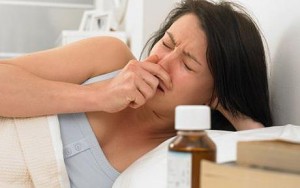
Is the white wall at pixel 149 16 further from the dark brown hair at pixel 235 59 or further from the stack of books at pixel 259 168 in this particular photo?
the stack of books at pixel 259 168

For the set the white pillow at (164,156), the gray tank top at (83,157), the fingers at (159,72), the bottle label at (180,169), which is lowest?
the gray tank top at (83,157)

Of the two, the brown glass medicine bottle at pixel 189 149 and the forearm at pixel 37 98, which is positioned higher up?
the brown glass medicine bottle at pixel 189 149

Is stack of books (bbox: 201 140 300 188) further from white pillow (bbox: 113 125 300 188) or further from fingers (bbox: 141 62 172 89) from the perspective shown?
fingers (bbox: 141 62 172 89)

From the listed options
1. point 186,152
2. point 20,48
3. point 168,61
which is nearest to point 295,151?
point 186,152

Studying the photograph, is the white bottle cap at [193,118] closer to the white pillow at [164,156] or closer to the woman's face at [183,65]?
the white pillow at [164,156]

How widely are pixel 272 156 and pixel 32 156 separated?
64cm

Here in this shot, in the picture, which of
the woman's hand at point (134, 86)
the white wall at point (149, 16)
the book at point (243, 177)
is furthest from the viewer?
the white wall at point (149, 16)

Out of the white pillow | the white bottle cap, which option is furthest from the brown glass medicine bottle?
the white pillow

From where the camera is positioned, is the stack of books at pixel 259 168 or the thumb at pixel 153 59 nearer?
the stack of books at pixel 259 168

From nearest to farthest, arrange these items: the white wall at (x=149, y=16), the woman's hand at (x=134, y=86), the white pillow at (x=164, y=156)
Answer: the white pillow at (x=164, y=156) → the woman's hand at (x=134, y=86) → the white wall at (x=149, y=16)

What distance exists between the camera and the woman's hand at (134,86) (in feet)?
3.11

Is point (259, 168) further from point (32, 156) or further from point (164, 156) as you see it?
point (32, 156)

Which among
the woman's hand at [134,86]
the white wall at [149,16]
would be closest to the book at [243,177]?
the woman's hand at [134,86]

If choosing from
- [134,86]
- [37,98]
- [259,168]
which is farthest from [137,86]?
[259,168]
